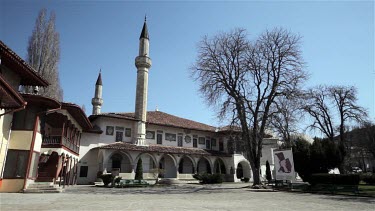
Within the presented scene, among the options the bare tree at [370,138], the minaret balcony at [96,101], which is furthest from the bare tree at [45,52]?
the bare tree at [370,138]

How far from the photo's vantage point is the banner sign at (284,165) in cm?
1941

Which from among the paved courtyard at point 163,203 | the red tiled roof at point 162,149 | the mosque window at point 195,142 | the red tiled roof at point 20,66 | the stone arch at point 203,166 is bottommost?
the paved courtyard at point 163,203

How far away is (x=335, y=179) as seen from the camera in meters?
18.5

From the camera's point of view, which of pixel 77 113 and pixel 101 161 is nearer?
pixel 77 113

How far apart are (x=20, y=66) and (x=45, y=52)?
1718 centimetres

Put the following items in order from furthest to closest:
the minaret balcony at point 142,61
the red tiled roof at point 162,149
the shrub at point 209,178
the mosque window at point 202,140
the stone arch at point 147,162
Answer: the mosque window at point 202,140, the minaret balcony at point 142,61, the stone arch at point 147,162, the shrub at point 209,178, the red tiled roof at point 162,149

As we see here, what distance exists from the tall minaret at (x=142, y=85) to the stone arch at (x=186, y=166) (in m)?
6.64

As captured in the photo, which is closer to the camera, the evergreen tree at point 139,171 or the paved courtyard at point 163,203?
the paved courtyard at point 163,203

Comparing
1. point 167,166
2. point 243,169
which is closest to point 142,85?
point 167,166

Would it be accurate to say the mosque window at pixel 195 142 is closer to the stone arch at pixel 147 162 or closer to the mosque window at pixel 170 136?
the mosque window at pixel 170 136

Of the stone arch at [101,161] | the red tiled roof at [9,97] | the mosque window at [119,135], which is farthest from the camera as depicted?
the mosque window at [119,135]

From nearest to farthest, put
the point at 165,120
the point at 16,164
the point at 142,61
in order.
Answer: the point at 16,164
the point at 142,61
the point at 165,120

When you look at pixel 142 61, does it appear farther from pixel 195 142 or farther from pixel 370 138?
pixel 370 138

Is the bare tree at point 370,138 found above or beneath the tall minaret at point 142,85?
beneath
